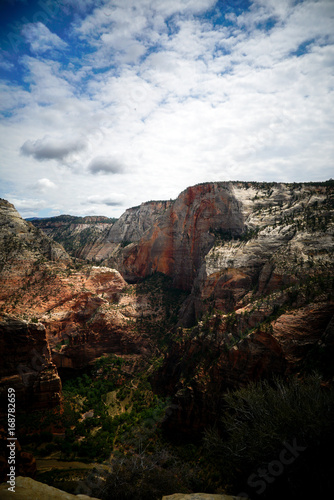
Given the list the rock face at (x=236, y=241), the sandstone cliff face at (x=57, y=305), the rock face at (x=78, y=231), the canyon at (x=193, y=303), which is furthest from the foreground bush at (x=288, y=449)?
the rock face at (x=78, y=231)

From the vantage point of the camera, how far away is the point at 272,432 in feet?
34.0

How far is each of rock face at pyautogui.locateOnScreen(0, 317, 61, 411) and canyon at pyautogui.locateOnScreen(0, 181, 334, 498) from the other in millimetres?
109

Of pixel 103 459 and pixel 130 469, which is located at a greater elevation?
pixel 130 469

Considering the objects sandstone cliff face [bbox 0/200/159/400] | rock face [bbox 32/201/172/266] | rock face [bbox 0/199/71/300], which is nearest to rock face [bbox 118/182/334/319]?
sandstone cliff face [bbox 0/200/159/400]

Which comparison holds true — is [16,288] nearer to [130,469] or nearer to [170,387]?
[170,387]

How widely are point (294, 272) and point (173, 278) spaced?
1350 inches

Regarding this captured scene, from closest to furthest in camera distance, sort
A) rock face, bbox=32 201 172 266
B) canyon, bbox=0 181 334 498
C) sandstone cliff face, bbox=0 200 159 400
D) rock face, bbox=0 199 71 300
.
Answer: canyon, bbox=0 181 334 498 → sandstone cliff face, bbox=0 200 159 400 → rock face, bbox=0 199 71 300 → rock face, bbox=32 201 172 266

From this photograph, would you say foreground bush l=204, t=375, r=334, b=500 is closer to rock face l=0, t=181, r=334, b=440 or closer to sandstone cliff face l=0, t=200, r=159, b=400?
rock face l=0, t=181, r=334, b=440

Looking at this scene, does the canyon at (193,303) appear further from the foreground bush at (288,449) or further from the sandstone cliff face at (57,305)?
the foreground bush at (288,449)

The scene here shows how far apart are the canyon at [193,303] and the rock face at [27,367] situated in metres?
0.11

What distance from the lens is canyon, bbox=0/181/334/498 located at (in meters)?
21.3

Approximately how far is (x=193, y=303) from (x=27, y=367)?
89.7 ft

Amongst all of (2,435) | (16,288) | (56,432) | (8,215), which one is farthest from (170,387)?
(8,215)

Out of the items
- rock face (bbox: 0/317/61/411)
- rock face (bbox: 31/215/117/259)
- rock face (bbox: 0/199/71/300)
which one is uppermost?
rock face (bbox: 31/215/117/259)
